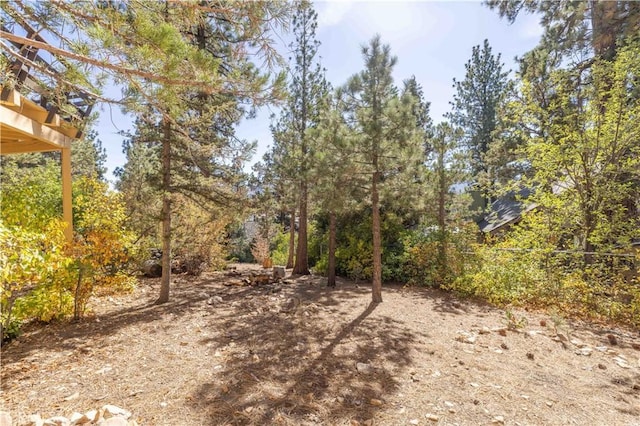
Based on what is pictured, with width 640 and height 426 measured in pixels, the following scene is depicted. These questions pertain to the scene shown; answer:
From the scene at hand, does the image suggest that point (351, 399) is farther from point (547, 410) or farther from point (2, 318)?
point (2, 318)

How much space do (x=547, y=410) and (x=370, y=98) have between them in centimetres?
509

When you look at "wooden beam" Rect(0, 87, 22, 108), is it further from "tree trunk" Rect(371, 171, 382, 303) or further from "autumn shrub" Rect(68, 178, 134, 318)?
"tree trunk" Rect(371, 171, 382, 303)

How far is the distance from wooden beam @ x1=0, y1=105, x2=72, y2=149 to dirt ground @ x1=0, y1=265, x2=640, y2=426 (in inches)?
122

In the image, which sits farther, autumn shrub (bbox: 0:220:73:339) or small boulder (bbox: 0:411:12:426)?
autumn shrub (bbox: 0:220:73:339)

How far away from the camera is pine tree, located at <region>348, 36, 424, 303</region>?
5.31 metres

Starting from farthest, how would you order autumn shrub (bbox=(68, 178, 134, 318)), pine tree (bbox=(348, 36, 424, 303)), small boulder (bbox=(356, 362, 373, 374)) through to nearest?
pine tree (bbox=(348, 36, 424, 303))
autumn shrub (bbox=(68, 178, 134, 318))
small boulder (bbox=(356, 362, 373, 374))

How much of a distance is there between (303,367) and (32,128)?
5.88 meters

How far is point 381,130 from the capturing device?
208 inches

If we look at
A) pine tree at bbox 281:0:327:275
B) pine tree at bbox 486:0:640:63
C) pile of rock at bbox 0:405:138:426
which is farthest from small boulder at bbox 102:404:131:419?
pine tree at bbox 486:0:640:63

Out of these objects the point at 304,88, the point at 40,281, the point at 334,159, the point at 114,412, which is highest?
the point at 304,88

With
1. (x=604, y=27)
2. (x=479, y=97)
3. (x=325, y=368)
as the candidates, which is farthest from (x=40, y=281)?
(x=479, y=97)

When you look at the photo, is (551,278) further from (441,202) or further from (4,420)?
(4,420)

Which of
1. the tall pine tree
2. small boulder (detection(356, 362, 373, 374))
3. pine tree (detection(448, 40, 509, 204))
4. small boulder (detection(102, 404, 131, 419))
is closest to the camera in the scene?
small boulder (detection(102, 404, 131, 419))

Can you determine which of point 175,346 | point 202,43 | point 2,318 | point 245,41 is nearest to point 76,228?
point 2,318
